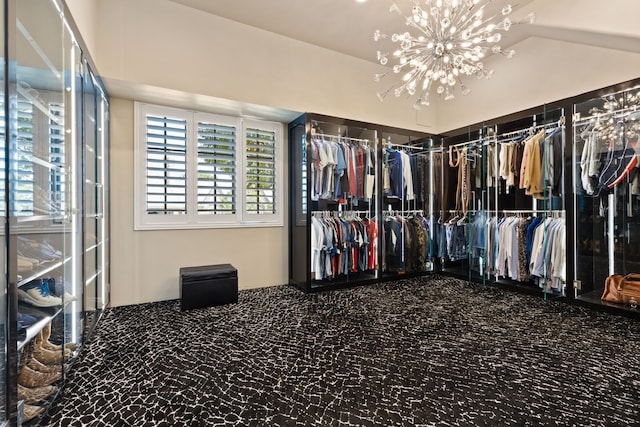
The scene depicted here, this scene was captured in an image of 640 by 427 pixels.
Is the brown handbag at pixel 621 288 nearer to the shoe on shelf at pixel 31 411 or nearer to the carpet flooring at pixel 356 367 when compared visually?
the carpet flooring at pixel 356 367

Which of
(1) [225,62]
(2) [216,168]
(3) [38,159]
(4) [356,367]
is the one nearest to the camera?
(3) [38,159]

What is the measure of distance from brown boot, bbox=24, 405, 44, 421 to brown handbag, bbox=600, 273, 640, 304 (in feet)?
15.5

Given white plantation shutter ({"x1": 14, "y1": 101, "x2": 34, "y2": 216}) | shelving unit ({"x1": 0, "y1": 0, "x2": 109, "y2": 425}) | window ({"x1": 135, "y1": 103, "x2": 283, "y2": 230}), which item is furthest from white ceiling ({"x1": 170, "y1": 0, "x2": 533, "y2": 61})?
white plantation shutter ({"x1": 14, "y1": 101, "x2": 34, "y2": 216})

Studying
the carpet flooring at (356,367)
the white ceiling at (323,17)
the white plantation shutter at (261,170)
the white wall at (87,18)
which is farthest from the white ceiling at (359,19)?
the carpet flooring at (356,367)

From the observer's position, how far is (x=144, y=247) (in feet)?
11.1

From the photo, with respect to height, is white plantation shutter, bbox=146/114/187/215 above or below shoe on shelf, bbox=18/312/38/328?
above

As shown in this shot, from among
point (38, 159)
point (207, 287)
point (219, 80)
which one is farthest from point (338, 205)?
point (38, 159)

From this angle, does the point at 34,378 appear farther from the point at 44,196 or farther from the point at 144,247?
the point at 144,247

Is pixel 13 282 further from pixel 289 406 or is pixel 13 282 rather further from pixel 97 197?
pixel 97 197

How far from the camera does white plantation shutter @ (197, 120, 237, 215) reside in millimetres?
3662

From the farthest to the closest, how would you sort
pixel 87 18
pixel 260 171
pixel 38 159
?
pixel 260 171, pixel 87 18, pixel 38 159

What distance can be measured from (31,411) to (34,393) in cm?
8

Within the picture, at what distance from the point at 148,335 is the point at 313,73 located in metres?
3.70

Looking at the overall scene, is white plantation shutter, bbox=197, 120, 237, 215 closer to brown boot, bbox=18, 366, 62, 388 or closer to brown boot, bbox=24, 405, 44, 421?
brown boot, bbox=18, 366, 62, 388
